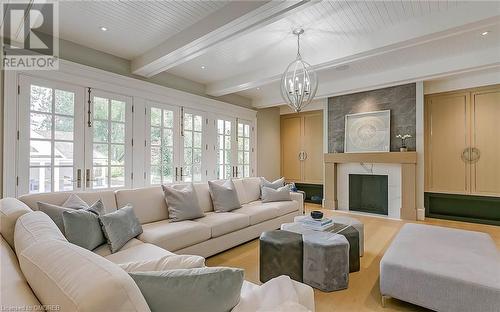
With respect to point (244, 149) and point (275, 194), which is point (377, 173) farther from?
point (244, 149)

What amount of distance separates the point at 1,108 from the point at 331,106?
225 inches

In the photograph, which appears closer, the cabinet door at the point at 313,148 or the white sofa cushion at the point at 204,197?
the white sofa cushion at the point at 204,197

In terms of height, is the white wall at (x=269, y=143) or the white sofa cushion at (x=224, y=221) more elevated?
the white wall at (x=269, y=143)

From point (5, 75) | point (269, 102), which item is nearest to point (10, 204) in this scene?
point (5, 75)

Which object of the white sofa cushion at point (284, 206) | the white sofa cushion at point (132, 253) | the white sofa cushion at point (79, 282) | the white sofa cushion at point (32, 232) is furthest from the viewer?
the white sofa cushion at point (284, 206)

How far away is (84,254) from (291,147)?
6778 mm

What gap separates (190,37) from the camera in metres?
3.08

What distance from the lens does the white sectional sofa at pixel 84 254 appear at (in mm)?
680

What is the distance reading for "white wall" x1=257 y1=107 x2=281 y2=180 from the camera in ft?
22.8

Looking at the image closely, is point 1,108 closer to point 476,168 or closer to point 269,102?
point 269,102

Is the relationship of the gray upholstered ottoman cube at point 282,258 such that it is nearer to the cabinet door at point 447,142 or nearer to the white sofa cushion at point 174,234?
the white sofa cushion at point 174,234

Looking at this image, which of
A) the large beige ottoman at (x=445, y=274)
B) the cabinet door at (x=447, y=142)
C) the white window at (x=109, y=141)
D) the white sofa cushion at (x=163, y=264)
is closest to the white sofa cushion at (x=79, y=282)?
the white sofa cushion at (x=163, y=264)

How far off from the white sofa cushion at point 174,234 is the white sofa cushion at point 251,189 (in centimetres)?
158

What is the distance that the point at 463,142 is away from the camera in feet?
15.6
